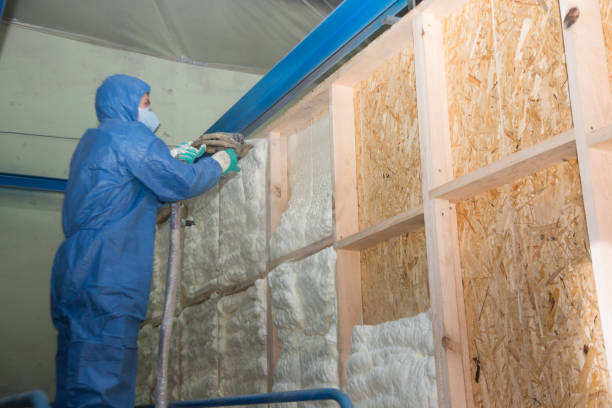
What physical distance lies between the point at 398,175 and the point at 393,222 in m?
0.24

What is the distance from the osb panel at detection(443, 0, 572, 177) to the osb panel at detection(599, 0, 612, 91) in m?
0.13

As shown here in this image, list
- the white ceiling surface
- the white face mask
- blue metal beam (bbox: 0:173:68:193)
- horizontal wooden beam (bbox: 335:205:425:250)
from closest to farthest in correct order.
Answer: horizontal wooden beam (bbox: 335:205:425:250), the white face mask, the white ceiling surface, blue metal beam (bbox: 0:173:68:193)

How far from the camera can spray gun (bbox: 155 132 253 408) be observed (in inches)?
111

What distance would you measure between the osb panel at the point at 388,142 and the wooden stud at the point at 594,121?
0.77 m

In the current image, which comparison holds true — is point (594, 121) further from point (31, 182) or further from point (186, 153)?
point (31, 182)

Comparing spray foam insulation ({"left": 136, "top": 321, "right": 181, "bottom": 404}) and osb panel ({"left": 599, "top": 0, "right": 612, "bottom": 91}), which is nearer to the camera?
osb panel ({"left": 599, "top": 0, "right": 612, "bottom": 91})

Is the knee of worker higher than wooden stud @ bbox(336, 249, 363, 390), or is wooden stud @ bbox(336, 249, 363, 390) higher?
wooden stud @ bbox(336, 249, 363, 390)

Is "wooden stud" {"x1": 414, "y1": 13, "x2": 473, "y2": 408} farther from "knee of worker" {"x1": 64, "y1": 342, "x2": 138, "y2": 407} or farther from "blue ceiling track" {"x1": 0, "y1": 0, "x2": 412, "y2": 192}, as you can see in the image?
"knee of worker" {"x1": 64, "y1": 342, "x2": 138, "y2": 407}

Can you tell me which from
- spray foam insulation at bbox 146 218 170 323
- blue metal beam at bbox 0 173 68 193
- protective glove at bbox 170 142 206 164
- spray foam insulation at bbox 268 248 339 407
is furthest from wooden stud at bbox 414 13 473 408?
blue metal beam at bbox 0 173 68 193

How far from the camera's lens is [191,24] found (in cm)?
468

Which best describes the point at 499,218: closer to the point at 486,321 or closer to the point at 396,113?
the point at 486,321

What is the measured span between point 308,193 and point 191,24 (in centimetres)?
217

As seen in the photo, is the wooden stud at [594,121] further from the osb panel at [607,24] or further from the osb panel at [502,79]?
the osb panel at [502,79]

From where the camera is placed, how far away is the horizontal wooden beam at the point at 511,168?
1.75 metres
